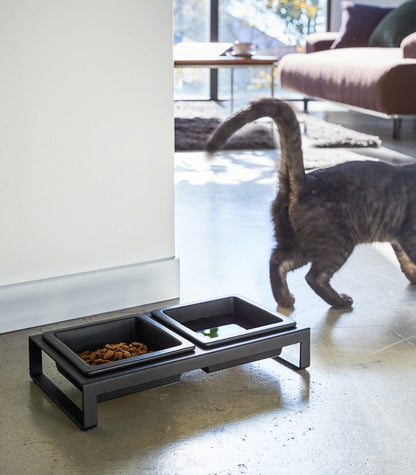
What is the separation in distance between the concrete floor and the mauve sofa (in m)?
2.31

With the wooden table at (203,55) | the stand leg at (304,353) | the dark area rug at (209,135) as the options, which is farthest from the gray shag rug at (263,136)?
the stand leg at (304,353)

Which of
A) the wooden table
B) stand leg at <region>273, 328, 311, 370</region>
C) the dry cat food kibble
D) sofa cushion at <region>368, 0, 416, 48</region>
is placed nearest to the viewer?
the dry cat food kibble

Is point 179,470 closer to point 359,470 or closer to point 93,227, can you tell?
point 359,470

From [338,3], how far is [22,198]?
6424 millimetres

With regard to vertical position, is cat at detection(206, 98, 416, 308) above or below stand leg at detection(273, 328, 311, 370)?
above

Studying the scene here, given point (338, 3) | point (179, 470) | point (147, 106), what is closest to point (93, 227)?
point (147, 106)

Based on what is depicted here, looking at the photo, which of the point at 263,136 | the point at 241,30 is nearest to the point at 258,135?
the point at 263,136

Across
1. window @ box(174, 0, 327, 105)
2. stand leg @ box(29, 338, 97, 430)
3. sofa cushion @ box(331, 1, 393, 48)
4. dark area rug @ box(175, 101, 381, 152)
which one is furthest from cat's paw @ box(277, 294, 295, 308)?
window @ box(174, 0, 327, 105)

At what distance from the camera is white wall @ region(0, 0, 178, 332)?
1834mm

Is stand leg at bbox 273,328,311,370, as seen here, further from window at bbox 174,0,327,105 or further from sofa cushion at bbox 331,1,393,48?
window at bbox 174,0,327,105

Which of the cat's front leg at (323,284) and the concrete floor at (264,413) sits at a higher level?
the cat's front leg at (323,284)

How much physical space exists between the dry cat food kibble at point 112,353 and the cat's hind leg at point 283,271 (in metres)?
0.59

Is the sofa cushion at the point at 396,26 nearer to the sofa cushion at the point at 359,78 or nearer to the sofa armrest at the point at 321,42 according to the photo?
the sofa cushion at the point at 359,78

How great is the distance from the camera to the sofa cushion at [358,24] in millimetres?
6105
